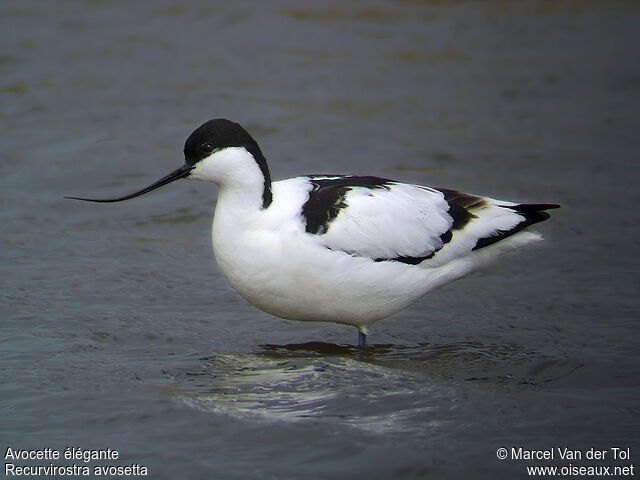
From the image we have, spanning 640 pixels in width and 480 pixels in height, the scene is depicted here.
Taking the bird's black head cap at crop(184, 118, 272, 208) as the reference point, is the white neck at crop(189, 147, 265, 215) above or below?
below

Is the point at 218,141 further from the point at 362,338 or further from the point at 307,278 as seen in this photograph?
the point at 362,338

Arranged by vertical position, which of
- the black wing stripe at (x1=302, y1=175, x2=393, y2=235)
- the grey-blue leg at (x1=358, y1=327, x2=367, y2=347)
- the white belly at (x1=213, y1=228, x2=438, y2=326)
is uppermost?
the black wing stripe at (x1=302, y1=175, x2=393, y2=235)

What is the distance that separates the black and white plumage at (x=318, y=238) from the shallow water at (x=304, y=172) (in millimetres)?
388

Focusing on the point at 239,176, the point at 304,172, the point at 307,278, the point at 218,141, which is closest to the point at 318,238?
the point at 307,278

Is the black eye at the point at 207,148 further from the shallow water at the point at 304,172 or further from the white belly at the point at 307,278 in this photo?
the shallow water at the point at 304,172

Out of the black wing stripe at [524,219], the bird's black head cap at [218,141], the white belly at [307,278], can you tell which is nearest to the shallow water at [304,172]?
the white belly at [307,278]

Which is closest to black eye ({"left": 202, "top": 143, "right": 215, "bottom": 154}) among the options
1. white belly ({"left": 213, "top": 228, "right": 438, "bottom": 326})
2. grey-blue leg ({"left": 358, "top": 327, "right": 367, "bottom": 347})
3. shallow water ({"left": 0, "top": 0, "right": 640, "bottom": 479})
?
white belly ({"left": 213, "top": 228, "right": 438, "bottom": 326})

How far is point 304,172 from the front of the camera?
1052 centimetres

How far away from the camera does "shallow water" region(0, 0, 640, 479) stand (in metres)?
5.71

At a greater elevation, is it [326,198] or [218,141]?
[218,141]

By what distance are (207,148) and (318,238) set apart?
32.8 inches

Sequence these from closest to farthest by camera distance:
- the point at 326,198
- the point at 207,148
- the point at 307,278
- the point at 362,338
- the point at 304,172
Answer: the point at 307,278, the point at 207,148, the point at 326,198, the point at 362,338, the point at 304,172

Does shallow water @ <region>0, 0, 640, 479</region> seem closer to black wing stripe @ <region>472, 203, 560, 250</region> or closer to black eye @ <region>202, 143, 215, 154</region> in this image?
black wing stripe @ <region>472, 203, 560, 250</region>

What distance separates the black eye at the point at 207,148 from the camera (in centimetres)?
668
